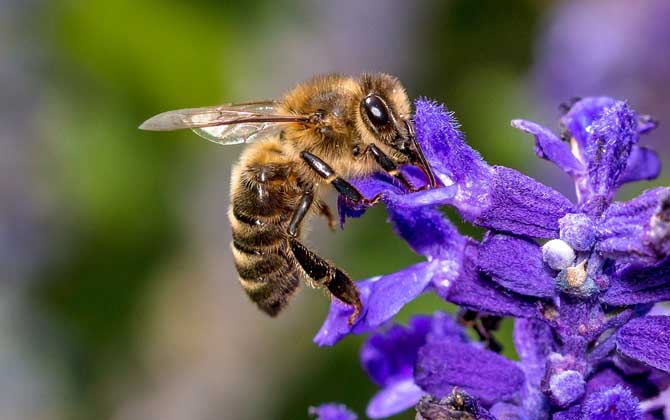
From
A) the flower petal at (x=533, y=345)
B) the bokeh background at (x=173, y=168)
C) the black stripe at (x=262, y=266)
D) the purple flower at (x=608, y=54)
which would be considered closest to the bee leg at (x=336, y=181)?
the black stripe at (x=262, y=266)

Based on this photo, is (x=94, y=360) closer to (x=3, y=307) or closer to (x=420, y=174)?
(x=3, y=307)

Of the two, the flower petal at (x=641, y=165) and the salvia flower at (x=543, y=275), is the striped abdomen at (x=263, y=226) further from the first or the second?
the flower petal at (x=641, y=165)

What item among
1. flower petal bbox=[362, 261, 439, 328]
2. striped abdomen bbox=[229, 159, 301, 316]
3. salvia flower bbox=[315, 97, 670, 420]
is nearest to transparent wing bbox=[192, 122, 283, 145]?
striped abdomen bbox=[229, 159, 301, 316]

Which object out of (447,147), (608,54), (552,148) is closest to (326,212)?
(447,147)

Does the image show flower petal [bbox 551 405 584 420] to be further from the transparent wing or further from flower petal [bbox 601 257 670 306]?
the transparent wing

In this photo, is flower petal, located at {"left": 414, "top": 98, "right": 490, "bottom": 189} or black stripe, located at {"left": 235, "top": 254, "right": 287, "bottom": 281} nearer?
flower petal, located at {"left": 414, "top": 98, "right": 490, "bottom": 189}

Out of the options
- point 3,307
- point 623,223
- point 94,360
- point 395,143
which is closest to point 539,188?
point 623,223

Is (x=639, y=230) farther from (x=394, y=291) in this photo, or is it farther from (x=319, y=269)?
(x=319, y=269)
